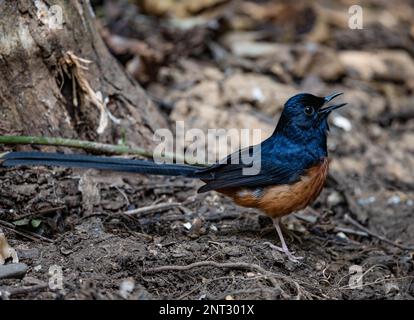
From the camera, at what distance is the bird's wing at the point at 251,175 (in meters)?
4.72

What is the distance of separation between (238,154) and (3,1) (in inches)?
87.4

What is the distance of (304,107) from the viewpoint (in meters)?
4.96

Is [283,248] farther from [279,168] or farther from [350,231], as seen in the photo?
[350,231]

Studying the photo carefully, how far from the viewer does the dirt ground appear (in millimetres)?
3936

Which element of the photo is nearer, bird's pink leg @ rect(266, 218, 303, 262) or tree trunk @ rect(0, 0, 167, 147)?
bird's pink leg @ rect(266, 218, 303, 262)

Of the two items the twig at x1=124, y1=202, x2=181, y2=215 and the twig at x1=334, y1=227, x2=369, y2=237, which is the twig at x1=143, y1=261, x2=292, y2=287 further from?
the twig at x1=334, y1=227, x2=369, y2=237

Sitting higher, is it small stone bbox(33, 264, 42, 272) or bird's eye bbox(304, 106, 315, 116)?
bird's eye bbox(304, 106, 315, 116)

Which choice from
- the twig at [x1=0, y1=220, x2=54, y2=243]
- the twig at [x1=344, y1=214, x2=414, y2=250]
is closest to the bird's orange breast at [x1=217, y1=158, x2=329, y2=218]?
the twig at [x1=344, y1=214, x2=414, y2=250]

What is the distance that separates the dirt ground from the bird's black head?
2.89 ft

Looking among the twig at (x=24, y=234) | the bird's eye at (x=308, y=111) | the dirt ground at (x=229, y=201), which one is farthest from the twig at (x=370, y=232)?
the twig at (x=24, y=234)

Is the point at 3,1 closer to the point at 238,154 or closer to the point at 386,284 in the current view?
the point at 238,154

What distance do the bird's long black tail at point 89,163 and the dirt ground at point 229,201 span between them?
426 millimetres

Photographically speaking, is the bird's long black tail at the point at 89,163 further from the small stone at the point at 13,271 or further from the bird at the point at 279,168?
the small stone at the point at 13,271

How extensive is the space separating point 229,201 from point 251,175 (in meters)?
0.68
